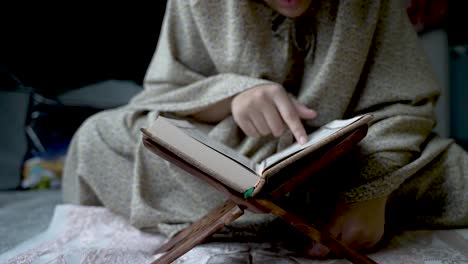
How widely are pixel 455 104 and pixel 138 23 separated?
3.59ft

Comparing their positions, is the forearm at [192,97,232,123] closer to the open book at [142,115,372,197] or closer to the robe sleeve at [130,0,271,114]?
the robe sleeve at [130,0,271,114]

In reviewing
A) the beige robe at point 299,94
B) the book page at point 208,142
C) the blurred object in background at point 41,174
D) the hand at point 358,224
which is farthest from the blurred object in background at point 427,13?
the blurred object in background at point 41,174

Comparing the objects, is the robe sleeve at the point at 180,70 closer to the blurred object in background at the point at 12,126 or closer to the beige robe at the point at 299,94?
the beige robe at the point at 299,94

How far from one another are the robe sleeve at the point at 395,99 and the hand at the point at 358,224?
42mm

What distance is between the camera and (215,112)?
31.0 inches

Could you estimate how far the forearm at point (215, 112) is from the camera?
761 millimetres

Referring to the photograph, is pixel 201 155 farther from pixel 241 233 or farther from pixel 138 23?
pixel 138 23

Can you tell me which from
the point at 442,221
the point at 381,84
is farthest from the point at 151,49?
the point at 442,221

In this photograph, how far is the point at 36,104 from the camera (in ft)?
4.58

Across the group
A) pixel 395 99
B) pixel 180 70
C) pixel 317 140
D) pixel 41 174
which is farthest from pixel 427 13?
pixel 41 174

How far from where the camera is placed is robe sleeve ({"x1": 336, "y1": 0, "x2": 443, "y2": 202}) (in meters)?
0.64

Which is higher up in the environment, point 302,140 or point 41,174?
point 302,140

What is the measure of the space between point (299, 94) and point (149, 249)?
0.39 m

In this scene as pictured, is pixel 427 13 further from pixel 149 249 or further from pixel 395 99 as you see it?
pixel 149 249
